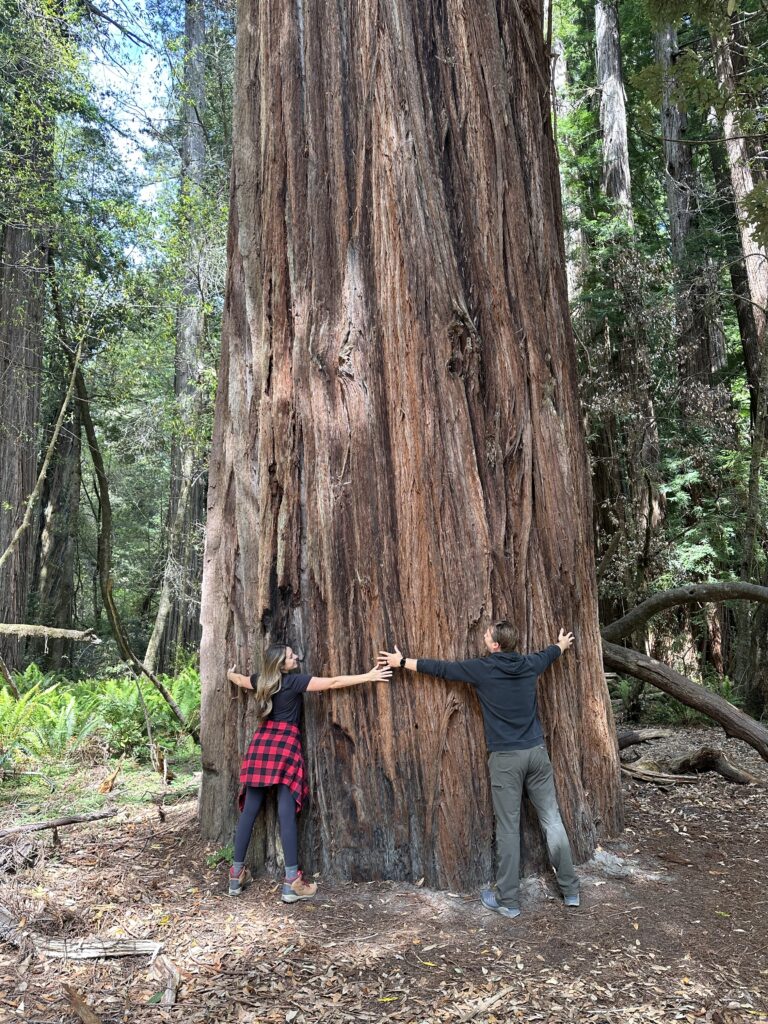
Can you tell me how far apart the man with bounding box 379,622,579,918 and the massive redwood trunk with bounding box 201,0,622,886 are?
129 millimetres

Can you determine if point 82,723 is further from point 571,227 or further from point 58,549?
point 571,227

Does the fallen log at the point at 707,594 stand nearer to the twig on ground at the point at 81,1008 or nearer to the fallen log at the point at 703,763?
the fallen log at the point at 703,763

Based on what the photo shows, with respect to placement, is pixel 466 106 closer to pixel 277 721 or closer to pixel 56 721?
pixel 277 721

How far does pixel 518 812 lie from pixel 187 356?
A: 37.8ft

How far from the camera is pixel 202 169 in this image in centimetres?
1486

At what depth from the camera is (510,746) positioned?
423cm

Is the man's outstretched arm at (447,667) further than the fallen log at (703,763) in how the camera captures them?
No

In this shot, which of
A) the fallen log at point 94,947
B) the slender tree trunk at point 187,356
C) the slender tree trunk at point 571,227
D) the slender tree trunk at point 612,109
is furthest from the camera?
the slender tree trunk at point 612,109

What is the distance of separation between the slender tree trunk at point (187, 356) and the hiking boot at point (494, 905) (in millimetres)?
9552

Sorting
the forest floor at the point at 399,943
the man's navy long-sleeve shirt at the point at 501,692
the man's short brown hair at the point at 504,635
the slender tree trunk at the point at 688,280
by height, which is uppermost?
the slender tree trunk at the point at 688,280

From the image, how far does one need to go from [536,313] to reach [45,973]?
14.5ft

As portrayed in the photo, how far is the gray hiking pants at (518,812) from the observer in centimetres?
411

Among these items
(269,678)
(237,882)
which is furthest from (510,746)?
(237,882)

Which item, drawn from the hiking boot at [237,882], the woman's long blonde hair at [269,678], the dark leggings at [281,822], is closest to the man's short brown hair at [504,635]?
the woman's long blonde hair at [269,678]
